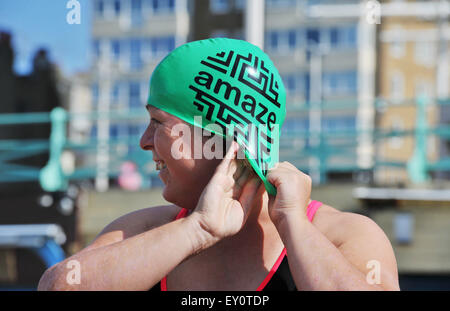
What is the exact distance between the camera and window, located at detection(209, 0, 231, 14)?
3762 centimetres

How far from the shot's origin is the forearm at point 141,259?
55.1 inches

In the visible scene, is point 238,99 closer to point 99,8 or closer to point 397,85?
point 99,8

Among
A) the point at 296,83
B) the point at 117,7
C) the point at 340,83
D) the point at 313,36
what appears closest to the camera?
the point at 296,83

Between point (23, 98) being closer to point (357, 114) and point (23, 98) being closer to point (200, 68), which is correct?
point (357, 114)

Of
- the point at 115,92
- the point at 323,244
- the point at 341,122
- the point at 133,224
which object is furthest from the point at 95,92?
the point at 323,244

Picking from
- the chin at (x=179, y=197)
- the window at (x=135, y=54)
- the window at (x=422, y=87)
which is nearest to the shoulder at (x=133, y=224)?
the chin at (x=179, y=197)

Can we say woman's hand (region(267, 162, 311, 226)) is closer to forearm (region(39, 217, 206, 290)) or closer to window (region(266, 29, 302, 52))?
forearm (region(39, 217, 206, 290))

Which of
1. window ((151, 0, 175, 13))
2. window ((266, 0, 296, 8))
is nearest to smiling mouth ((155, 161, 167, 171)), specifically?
window ((266, 0, 296, 8))

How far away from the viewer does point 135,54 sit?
4322cm

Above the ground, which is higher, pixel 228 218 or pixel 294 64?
pixel 228 218

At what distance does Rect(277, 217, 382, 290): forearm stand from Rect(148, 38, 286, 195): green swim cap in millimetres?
167

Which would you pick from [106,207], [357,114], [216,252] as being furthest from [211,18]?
[216,252]

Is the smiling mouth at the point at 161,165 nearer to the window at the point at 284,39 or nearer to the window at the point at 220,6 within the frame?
the window at the point at 220,6

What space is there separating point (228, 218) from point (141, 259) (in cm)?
26
